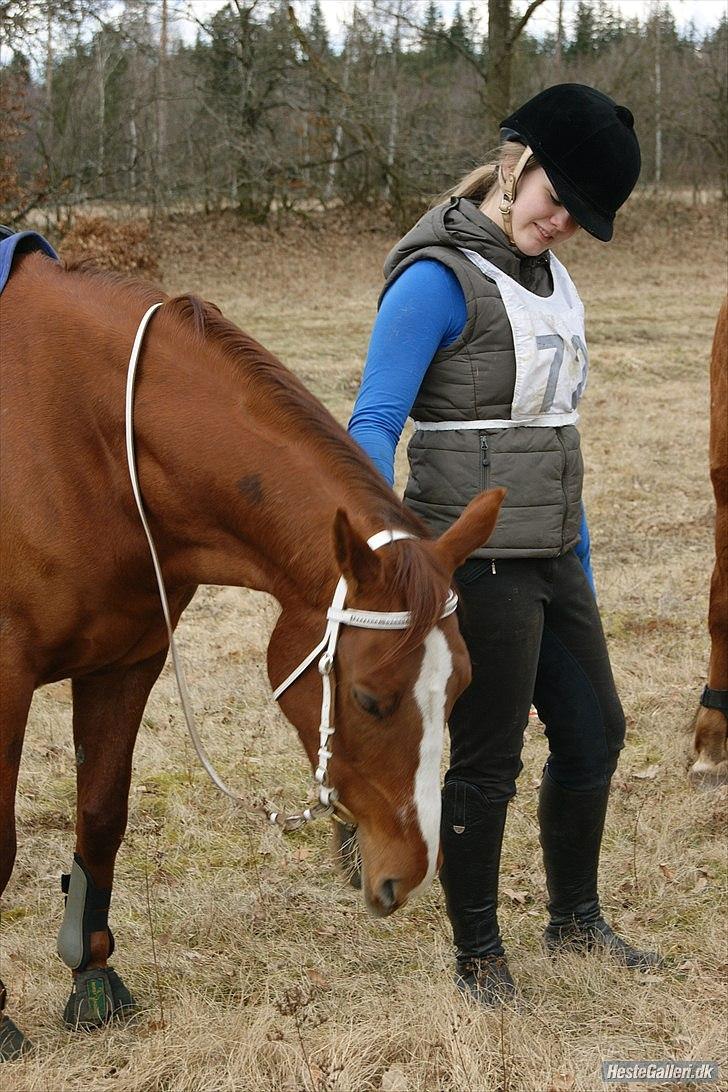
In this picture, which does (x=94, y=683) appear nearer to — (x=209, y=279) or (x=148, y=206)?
(x=209, y=279)

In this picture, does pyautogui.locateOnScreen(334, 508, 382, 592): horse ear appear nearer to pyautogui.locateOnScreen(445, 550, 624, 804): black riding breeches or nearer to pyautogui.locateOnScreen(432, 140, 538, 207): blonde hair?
pyautogui.locateOnScreen(445, 550, 624, 804): black riding breeches

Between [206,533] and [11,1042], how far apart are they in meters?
1.42

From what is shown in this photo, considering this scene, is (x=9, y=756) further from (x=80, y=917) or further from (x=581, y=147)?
(x=581, y=147)

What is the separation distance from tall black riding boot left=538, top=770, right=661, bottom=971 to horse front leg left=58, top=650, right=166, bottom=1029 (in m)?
1.21

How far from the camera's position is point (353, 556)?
6.84ft

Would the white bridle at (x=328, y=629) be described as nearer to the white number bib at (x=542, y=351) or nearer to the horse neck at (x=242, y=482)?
the horse neck at (x=242, y=482)

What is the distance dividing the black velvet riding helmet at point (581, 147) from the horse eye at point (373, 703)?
126 cm

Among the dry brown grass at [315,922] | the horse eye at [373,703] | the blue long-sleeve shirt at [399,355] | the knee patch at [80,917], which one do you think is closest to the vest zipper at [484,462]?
the blue long-sleeve shirt at [399,355]

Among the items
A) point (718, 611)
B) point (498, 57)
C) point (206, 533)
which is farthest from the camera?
point (498, 57)

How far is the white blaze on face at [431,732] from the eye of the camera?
2.18 meters

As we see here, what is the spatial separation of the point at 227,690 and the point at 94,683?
7.90 ft

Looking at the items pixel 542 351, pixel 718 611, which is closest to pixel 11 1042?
pixel 542 351

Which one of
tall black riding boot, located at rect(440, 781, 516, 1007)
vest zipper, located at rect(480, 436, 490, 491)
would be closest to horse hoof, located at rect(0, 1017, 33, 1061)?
tall black riding boot, located at rect(440, 781, 516, 1007)

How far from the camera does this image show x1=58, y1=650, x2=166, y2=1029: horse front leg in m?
2.92
